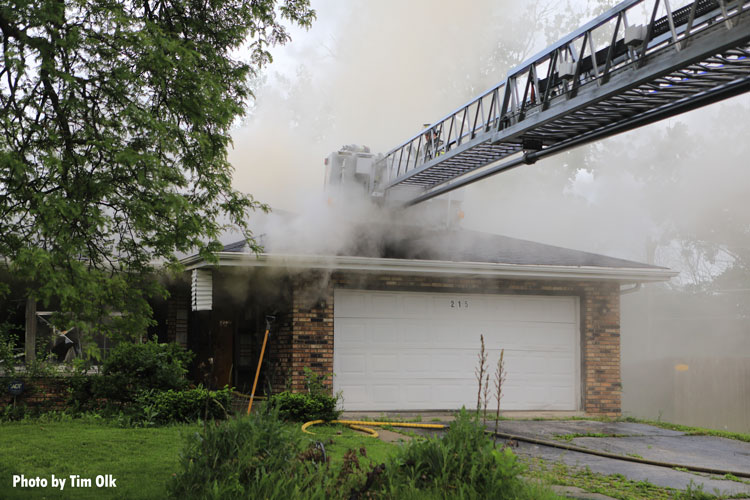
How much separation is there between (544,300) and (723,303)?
17.0m

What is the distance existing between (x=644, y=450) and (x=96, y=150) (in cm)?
696

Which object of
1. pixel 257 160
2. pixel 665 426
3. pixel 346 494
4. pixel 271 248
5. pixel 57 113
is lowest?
pixel 665 426

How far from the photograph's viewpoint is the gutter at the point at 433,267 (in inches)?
405

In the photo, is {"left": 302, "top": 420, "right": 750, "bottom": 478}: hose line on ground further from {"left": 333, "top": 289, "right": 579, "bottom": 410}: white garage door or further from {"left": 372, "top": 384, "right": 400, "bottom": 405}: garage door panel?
{"left": 333, "top": 289, "right": 579, "bottom": 410}: white garage door

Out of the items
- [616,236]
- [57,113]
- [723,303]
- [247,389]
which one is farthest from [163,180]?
[616,236]

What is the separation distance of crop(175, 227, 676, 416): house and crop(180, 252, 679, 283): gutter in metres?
0.02

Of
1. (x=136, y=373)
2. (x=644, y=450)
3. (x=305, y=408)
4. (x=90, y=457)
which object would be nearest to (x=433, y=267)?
(x=305, y=408)

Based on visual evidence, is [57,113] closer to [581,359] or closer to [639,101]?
[639,101]

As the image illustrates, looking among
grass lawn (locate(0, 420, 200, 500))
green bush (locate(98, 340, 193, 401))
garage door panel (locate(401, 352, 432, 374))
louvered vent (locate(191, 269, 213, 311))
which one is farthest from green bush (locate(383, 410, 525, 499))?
garage door panel (locate(401, 352, 432, 374))

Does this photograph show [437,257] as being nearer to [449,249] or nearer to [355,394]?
[449,249]

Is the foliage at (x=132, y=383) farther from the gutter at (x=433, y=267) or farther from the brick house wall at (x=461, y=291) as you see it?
the brick house wall at (x=461, y=291)

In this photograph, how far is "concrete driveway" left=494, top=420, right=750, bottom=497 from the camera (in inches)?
255

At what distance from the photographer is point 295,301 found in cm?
1089

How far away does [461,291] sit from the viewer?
39.3ft
